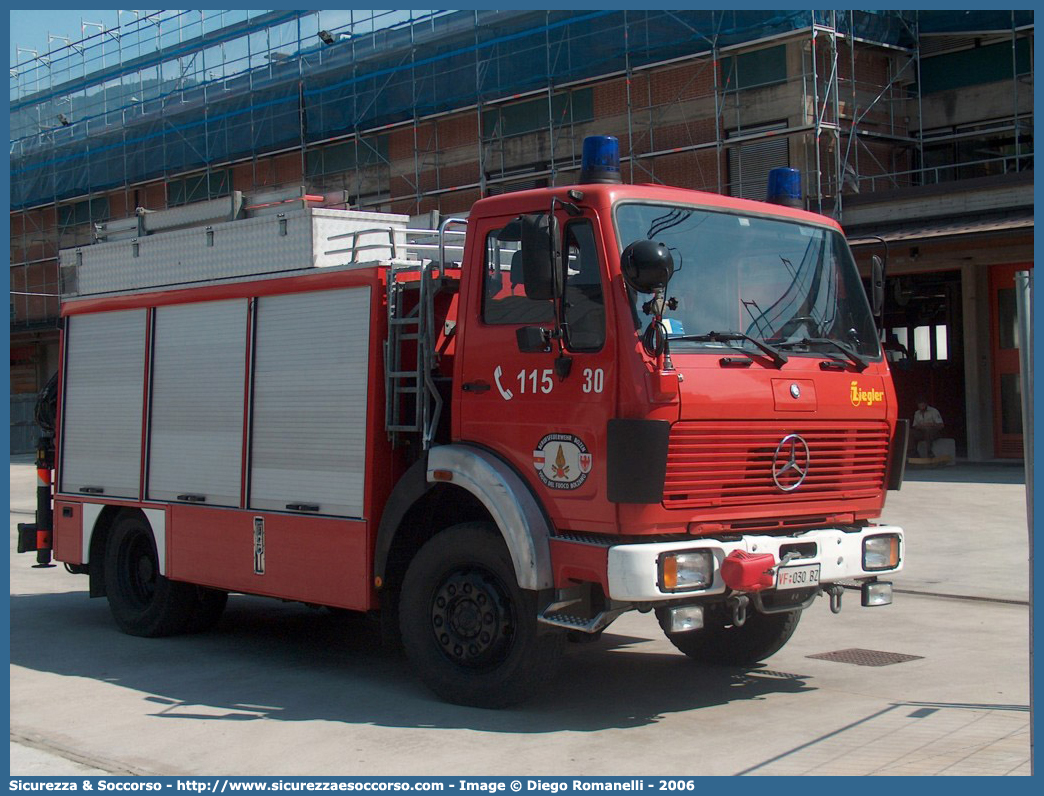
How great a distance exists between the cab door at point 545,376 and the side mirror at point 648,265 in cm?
26

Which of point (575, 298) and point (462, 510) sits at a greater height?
point (575, 298)

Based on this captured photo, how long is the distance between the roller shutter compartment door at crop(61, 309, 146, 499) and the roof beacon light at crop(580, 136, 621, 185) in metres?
4.23

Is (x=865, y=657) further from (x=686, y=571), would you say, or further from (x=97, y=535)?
(x=97, y=535)

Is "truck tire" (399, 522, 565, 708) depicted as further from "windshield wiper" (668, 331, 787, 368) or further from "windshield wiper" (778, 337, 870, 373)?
"windshield wiper" (778, 337, 870, 373)

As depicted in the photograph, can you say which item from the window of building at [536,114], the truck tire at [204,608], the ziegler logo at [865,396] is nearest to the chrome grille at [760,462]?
the ziegler logo at [865,396]

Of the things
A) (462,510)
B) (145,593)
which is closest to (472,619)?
(462,510)

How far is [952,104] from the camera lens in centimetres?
2894

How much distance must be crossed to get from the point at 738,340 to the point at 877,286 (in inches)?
57.3

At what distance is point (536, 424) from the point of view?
6941 millimetres

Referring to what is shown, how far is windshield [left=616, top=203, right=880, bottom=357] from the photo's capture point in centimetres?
687

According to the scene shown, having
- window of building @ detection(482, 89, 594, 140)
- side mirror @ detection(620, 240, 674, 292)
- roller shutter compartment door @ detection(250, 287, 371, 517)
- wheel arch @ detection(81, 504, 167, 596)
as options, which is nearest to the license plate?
side mirror @ detection(620, 240, 674, 292)

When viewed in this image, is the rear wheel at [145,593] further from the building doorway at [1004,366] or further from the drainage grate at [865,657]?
the building doorway at [1004,366]
